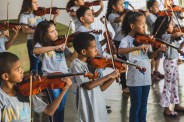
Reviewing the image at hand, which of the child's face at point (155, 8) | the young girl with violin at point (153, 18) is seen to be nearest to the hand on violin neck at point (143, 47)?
the young girl with violin at point (153, 18)

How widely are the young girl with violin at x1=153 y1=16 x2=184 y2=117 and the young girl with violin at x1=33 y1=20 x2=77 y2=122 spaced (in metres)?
1.03

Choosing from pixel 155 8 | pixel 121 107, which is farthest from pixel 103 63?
pixel 155 8

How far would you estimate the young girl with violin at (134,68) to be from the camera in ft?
11.4

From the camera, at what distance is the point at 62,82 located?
2.51 m

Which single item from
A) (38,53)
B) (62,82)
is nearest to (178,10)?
(38,53)

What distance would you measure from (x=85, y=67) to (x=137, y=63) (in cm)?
76

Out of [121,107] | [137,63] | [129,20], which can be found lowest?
[121,107]

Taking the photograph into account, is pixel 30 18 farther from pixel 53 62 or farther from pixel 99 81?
pixel 99 81

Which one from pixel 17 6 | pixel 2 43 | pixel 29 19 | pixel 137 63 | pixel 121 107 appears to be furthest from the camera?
pixel 17 6

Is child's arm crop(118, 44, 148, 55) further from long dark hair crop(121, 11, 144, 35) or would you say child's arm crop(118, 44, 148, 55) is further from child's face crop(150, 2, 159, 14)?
child's face crop(150, 2, 159, 14)

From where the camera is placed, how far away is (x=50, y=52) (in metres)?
3.54

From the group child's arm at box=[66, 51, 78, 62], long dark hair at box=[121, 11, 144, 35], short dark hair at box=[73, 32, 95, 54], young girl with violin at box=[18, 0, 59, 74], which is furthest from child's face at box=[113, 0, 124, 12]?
short dark hair at box=[73, 32, 95, 54]

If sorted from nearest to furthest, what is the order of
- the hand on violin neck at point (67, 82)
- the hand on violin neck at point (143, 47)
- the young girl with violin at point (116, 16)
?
the hand on violin neck at point (67, 82)
the hand on violin neck at point (143, 47)
the young girl with violin at point (116, 16)

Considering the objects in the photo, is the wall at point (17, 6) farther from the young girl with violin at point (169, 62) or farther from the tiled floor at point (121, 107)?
the young girl with violin at point (169, 62)
